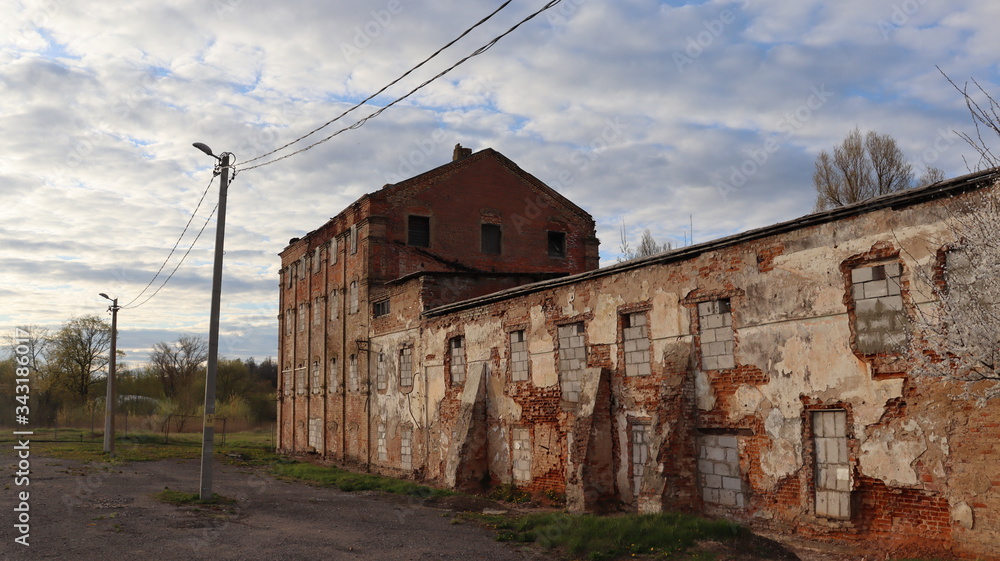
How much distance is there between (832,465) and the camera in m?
10.6

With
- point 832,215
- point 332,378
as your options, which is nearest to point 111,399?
point 332,378

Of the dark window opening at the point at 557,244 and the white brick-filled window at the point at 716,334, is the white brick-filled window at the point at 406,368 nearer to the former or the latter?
the dark window opening at the point at 557,244

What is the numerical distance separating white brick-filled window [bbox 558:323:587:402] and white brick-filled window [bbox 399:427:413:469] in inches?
314

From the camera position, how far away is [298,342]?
111 ft

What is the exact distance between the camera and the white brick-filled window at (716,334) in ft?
40.9

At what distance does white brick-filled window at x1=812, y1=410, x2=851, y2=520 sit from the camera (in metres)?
10.4

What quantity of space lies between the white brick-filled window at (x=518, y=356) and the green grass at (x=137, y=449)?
1634 cm

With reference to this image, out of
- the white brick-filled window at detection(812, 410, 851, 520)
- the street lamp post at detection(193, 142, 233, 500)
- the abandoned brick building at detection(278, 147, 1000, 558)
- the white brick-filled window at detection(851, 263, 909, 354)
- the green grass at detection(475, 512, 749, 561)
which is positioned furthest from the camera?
the street lamp post at detection(193, 142, 233, 500)

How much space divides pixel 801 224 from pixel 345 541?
9.11 meters

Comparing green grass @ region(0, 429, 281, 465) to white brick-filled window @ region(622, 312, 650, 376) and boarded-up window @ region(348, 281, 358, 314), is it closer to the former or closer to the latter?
boarded-up window @ region(348, 281, 358, 314)

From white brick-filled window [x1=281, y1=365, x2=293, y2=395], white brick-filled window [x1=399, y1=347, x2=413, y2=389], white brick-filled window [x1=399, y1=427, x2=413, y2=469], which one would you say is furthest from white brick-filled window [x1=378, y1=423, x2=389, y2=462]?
white brick-filled window [x1=281, y1=365, x2=293, y2=395]

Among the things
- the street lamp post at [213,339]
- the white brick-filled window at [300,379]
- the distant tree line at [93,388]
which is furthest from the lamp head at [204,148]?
the distant tree line at [93,388]

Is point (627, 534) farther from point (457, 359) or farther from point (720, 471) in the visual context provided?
point (457, 359)

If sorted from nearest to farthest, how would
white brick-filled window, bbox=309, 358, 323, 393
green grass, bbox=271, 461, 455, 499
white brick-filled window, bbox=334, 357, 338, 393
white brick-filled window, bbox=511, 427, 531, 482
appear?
white brick-filled window, bbox=511, 427, 531, 482 < green grass, bbox=271, 461, 455, 499 < white brick-filled window, bbox=334, 357, 338, 393 < white brick-filled window, bbox=309, 358, 323, 393
